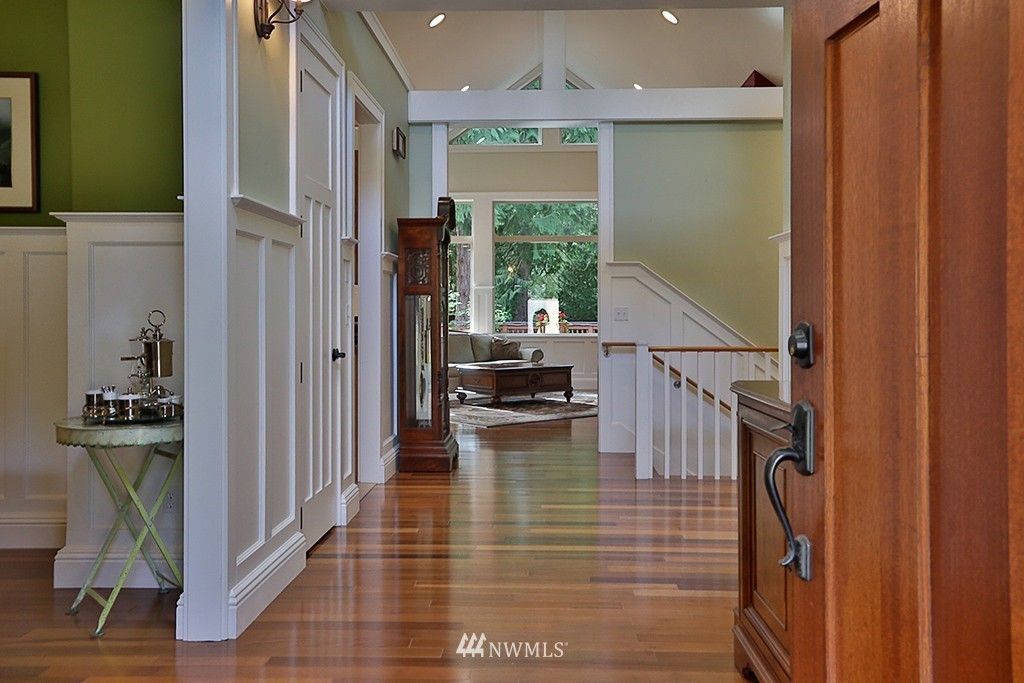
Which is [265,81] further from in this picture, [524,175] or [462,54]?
[524,175]

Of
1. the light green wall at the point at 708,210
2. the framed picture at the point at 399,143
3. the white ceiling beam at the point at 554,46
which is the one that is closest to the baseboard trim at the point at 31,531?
the framed picture at the point at 399,143

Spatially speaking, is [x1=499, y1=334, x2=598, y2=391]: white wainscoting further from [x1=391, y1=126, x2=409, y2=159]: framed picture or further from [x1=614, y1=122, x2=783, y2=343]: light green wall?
[x1=391, y1=126, x2=409, y2=159]: framed picture

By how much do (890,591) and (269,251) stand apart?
2710 millimetres

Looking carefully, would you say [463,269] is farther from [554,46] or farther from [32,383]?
[32,383]

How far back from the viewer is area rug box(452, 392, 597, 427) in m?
8.51

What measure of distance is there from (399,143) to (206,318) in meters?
3.72

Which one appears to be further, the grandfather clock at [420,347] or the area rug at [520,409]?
the area rug at [520,409]

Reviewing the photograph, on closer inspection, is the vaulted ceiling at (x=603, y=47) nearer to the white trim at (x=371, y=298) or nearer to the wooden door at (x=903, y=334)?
the white trim at (x=371, y=298)

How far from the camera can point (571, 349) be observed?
39.5 ft

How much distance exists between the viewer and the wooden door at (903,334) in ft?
2.17

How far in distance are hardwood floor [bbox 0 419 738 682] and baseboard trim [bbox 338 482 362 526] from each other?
2.1 inches

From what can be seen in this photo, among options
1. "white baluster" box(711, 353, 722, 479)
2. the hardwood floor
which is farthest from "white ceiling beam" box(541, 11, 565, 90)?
the hardwood floor

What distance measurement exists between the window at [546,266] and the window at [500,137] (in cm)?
89

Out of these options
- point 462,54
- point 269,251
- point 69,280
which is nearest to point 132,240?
point 69,280
